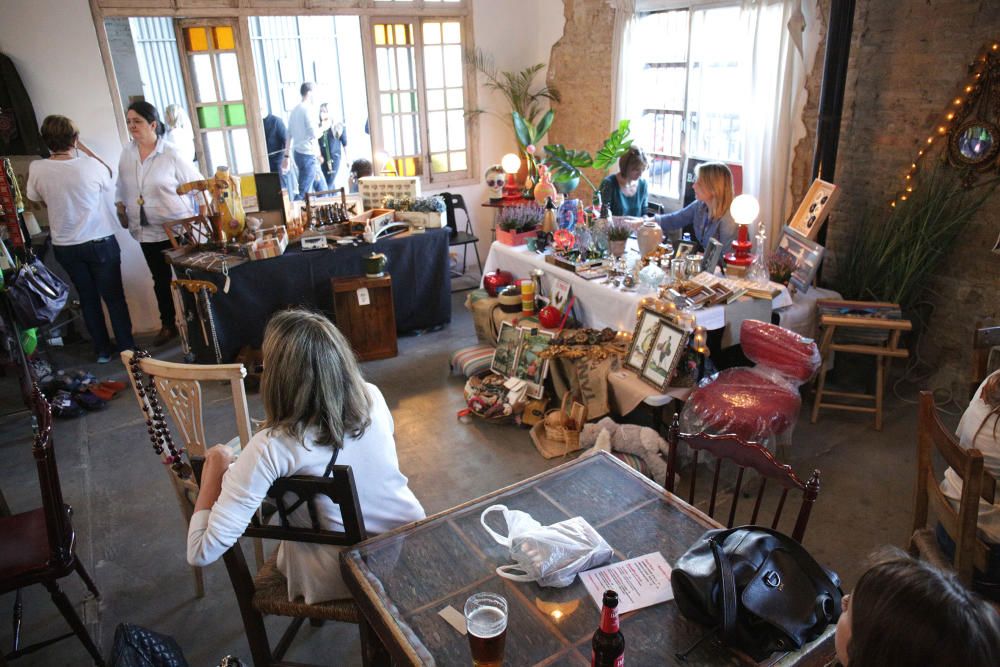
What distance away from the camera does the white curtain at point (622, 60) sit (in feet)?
20.8

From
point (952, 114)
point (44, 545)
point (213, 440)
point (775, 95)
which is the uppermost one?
point (775, 95)

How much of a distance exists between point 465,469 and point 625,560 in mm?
1968

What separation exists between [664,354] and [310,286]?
2.78m

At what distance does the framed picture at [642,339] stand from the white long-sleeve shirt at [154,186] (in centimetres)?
357

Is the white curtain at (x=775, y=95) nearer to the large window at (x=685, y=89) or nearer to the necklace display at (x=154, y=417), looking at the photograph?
the large window at (x=685, y=89)

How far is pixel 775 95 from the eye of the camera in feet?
16.3

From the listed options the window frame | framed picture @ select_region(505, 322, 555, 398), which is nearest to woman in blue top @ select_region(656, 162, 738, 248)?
framed picture @ select_region(505, 322, 555, 398)

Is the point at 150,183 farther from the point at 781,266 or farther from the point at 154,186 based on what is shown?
the point at 781,266

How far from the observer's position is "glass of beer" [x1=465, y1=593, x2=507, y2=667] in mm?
1548

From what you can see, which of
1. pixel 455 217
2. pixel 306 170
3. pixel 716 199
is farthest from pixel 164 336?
pixel 716 199

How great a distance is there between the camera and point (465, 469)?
380cm

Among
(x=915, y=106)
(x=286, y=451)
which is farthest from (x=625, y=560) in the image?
(x=915, y=106)

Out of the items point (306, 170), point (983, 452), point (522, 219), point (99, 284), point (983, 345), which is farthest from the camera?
point (306, 170)

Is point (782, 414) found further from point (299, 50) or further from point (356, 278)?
point (299, 50)
